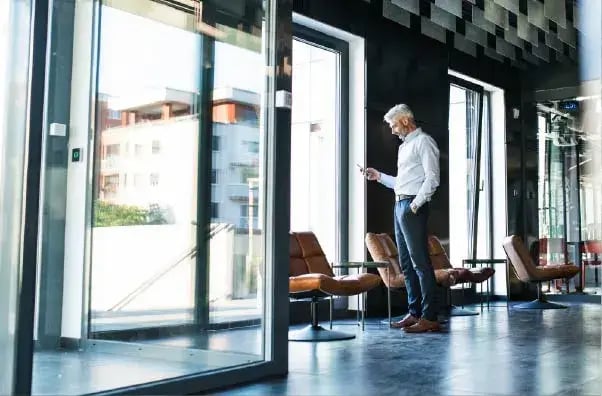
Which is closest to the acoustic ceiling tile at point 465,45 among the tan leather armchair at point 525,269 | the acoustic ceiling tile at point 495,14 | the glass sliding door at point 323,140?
the acoustic ceiling tile at point 495,14

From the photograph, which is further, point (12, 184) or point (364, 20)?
point (364, 20)

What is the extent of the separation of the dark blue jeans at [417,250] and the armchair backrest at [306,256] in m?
0.63

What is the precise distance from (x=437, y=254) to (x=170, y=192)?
4.40 meters

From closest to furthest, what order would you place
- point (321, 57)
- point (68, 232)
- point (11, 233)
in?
point (11, 233), point (68, 232), point (321, 57)

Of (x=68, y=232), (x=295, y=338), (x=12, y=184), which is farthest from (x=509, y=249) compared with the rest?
(x=12, y=184)

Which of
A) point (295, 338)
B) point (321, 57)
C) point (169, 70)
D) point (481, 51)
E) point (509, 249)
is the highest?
point (481, 51)

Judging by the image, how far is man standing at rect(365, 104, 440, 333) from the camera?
550 centimetres

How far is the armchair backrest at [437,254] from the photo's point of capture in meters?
7.62

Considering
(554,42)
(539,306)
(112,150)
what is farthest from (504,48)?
(112,150)

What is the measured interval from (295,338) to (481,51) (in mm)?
5515

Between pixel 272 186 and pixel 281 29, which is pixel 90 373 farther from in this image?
pixel 281 29

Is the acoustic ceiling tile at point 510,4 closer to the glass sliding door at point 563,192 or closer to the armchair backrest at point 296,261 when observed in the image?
the glass sliding door at point 563,192

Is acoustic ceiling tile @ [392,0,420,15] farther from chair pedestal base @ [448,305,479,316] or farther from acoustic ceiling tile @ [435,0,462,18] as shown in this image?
chair pedestal base @ [448,305,479,316]

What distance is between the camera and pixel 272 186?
149 inches
